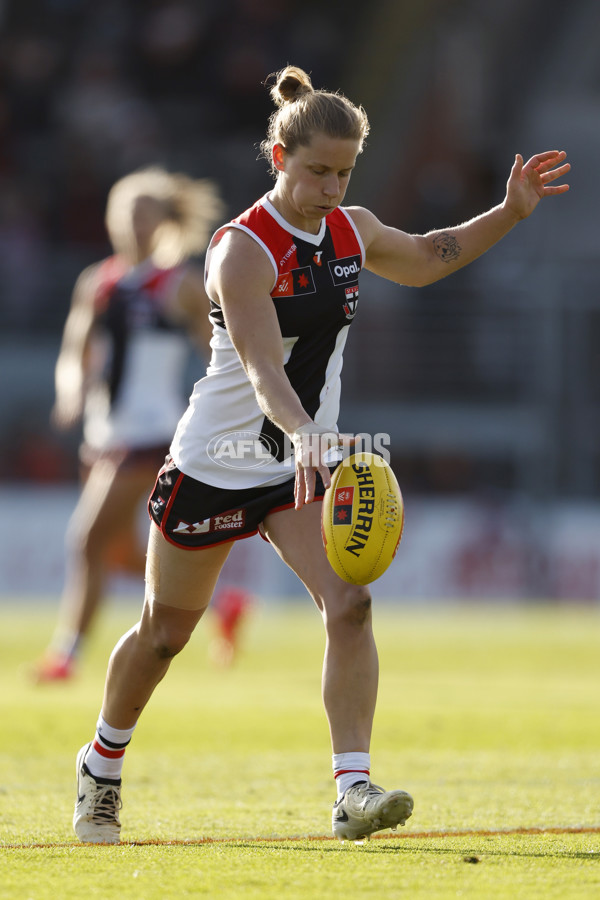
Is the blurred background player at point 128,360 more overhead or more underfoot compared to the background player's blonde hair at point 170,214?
more underfoot

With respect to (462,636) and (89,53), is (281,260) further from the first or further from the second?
(89,53)

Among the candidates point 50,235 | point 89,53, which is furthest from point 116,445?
point 89,53

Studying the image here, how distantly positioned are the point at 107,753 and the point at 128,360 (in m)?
5.24

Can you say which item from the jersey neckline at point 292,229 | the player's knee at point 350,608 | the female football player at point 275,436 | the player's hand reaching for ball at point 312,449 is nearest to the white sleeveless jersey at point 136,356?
the female football player at point 275,436

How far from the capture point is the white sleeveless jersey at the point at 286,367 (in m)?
4.60

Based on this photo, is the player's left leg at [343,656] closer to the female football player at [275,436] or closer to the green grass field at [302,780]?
the female football player at [275,436]

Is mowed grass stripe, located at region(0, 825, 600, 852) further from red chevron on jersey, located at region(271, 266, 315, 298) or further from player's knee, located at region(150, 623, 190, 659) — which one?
→ red chevron on jersey, located at region(271, 266, 315, 298)

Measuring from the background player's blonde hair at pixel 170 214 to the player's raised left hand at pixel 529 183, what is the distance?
160 inches

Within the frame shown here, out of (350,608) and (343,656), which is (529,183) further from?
(343,656)

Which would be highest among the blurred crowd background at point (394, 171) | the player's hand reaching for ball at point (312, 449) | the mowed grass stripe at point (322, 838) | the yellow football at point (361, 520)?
the blurred crowd background at point (394, 171)

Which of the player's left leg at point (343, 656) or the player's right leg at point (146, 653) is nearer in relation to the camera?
the player's left leg at point (343, 656)

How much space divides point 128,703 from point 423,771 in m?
1.92

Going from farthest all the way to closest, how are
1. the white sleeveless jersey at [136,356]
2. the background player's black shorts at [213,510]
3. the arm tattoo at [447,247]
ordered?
the white sleeveless jersey at [136,356], the arm tattoo at [447,247], the background player's black shorts at [213,510]

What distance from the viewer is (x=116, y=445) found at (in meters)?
9.57
